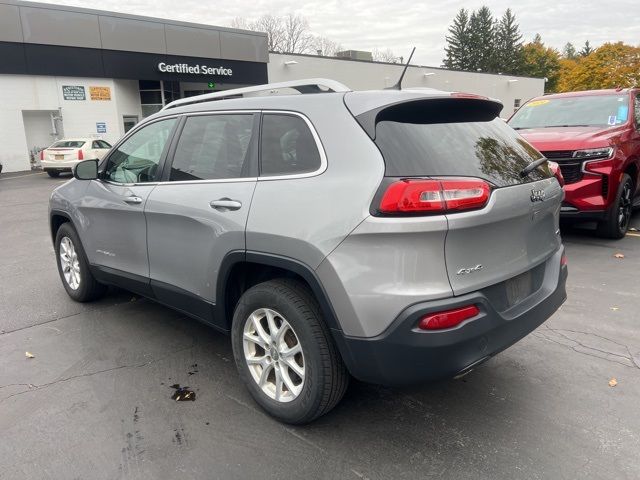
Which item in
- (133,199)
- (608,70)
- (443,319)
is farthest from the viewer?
(608,70)

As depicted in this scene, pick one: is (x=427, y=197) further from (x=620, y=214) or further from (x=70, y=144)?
(x=70, y=144)

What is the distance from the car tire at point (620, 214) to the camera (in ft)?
20.9

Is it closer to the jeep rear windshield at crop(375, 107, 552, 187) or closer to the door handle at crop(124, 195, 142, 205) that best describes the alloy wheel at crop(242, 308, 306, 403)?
the jeep rear windshield at crop(375, 107, 552, 187)

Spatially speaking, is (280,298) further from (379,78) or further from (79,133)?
(379,78)

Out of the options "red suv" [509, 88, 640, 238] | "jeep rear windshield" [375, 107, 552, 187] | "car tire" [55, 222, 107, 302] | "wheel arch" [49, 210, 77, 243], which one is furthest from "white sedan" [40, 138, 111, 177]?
"jeep rear windshield" [375, 107, 552, 187]

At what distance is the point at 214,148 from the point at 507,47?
79839 millimetres

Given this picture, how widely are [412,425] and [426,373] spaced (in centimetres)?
63

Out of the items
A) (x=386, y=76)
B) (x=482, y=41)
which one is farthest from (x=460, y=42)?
(x=386, y=76)

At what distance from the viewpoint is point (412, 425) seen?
285cm

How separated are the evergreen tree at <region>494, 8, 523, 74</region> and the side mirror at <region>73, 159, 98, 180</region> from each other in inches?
3033

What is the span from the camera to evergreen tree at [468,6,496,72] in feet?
237

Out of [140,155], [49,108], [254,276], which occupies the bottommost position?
[254,276]

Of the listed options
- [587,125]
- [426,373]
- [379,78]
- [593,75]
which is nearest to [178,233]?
[426,373]

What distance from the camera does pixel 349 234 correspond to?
7.78 ft
